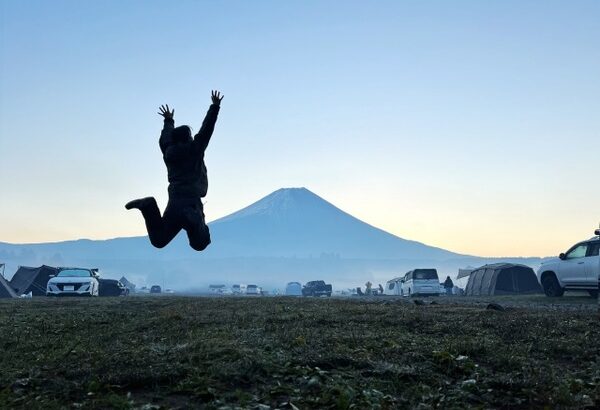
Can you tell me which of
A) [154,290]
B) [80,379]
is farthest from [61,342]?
[154,290]

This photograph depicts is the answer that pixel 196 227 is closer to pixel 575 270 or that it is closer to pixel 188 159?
pixel 188 159

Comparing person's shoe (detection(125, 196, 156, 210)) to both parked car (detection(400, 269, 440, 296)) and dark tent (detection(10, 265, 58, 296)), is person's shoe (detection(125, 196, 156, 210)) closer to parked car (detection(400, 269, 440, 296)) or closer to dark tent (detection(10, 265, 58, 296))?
parked car (detection(400, 269, 440, 296))

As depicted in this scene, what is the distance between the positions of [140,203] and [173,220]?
0.63 m

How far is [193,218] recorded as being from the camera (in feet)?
32.5

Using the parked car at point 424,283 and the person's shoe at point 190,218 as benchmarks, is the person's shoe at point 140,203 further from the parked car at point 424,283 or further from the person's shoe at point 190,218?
the parked car at point 424,283

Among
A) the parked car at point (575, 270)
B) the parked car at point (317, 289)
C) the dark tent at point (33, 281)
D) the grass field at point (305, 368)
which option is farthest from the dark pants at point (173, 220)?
the parked car at point (317, 289)

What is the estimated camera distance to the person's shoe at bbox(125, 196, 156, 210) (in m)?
9.62

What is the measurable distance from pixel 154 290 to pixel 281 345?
320 feet

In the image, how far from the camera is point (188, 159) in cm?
1009

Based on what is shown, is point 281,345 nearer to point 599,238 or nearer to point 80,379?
point 80,379

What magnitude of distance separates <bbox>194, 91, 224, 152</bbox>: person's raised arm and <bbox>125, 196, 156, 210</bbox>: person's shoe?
3.99 ft

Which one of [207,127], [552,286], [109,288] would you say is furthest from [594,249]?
[109,288]

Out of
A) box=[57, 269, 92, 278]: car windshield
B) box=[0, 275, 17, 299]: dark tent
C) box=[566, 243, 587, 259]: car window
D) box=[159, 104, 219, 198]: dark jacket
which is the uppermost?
box=[159, 104, 219, 198]: dark jacket

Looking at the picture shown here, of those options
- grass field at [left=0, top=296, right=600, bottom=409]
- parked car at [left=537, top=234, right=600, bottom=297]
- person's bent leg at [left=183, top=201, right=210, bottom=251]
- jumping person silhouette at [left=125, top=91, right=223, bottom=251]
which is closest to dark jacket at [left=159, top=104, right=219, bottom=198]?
jumping person silhouette at [left=125, top=91, right=223, bottom=251]
